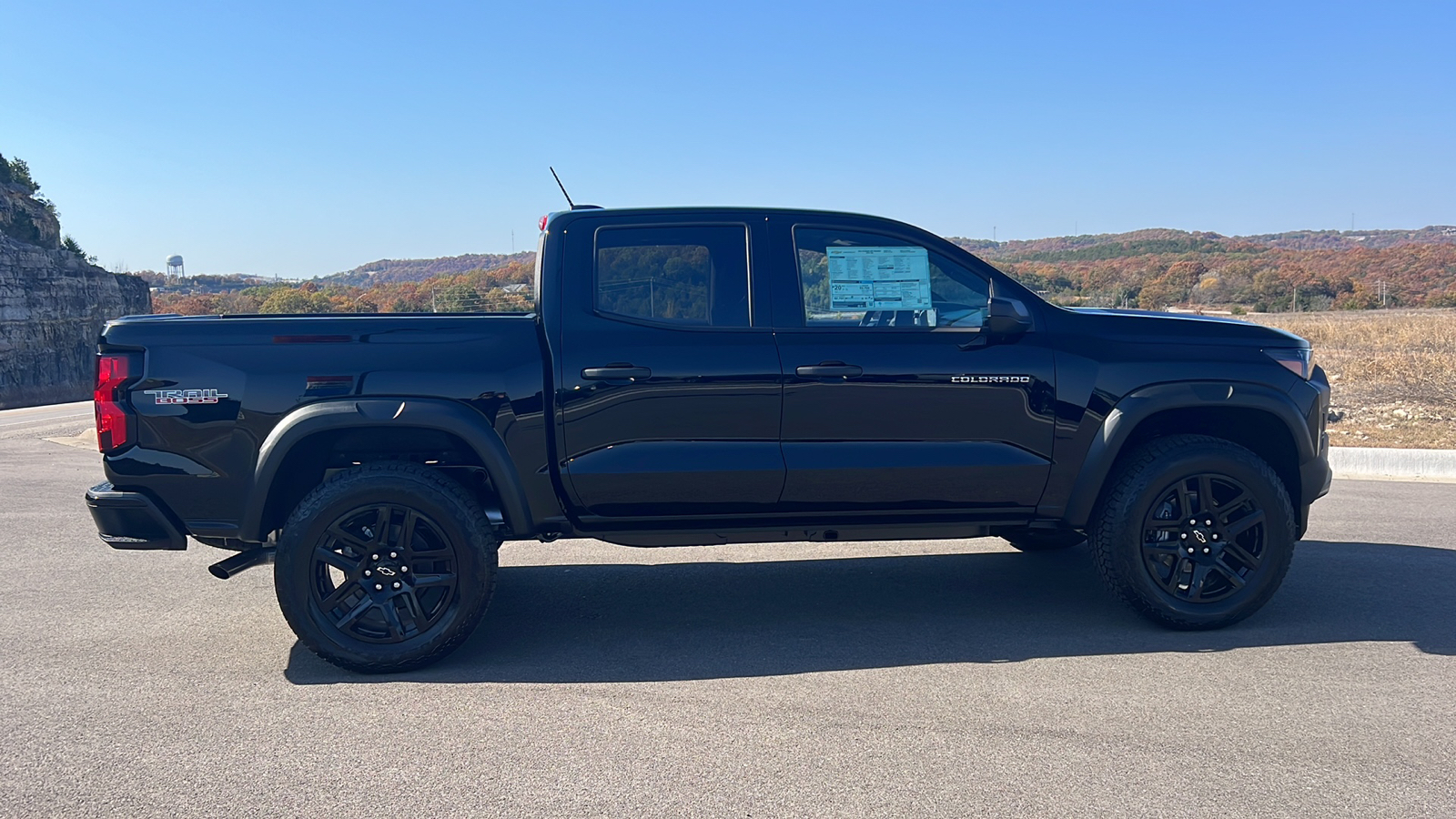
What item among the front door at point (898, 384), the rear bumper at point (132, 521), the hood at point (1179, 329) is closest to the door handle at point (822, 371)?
the front door at point (898, 384)

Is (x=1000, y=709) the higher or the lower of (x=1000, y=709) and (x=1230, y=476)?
the lower

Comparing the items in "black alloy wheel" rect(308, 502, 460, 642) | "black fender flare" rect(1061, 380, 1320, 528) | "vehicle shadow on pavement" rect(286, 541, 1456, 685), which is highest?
"black fender flare" rect(1061, 380, 1320, 528)

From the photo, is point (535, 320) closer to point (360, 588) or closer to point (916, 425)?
point (360, 588)

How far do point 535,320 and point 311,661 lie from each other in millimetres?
1862

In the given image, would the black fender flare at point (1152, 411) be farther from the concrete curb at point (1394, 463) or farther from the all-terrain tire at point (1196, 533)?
the concrete curb at point (1394, 463)

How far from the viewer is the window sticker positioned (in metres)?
4.97

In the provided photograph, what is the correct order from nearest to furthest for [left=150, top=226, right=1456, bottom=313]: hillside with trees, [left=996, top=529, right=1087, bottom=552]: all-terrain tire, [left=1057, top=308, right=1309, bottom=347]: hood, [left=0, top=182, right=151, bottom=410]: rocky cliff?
1. [left=1057, top=308, right=1309, bottom=347]: hood
2. [left=996, top=529, right=1087, bottom=552]: all-terrain tire
3. [left=150, top=226, right=1456, bottom=313]: hillside with trees
4. [left=0, top=182, right=151, bottom=410]: rocky cliff

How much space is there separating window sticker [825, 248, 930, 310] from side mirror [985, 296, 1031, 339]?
0.34m

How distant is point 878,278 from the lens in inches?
197

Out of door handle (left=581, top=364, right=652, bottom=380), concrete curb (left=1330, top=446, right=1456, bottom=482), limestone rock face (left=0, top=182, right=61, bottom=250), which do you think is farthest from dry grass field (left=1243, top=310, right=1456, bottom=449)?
limestone rock face (left=0, top=182, right=61, bottom=250)

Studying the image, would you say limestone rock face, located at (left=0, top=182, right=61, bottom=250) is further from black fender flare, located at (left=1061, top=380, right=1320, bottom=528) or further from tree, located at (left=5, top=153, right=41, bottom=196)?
black fender flare, located at (left=1061, top=380, right=1320, bottom=528)

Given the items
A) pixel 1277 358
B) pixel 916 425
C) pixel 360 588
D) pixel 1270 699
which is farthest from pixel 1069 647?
pixel 360 588

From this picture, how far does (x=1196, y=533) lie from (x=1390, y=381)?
12.1m

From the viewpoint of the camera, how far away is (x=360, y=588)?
15.1 feet
